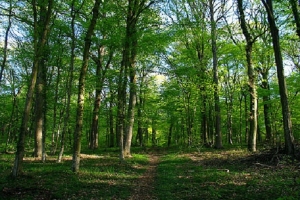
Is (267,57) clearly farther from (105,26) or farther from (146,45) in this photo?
(105,26)

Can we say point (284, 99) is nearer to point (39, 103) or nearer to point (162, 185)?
point (162, 185)

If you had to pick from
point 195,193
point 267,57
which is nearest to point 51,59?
point 195,193

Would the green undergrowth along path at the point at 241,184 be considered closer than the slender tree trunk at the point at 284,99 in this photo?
Yes

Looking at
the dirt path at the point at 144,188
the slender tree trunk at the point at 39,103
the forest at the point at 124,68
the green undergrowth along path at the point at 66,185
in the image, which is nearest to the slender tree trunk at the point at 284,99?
the forest at the point at 124,68

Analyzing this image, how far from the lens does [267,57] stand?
→ 3011 centimetres

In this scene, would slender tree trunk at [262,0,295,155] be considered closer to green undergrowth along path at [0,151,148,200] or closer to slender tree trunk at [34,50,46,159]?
green undergrowth along path at [0,151,148,200]

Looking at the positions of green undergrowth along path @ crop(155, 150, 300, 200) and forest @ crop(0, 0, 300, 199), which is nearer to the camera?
green undergrowth along path @ crop(155, 150, 300, 200)

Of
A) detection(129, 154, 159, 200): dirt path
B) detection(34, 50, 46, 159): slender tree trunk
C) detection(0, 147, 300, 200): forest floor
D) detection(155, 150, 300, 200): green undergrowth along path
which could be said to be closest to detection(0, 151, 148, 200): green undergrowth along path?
detection(0, 147, 300, 200): forest floor

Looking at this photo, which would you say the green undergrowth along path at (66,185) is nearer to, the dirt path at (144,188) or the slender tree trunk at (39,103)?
the dirt path at (144,188)

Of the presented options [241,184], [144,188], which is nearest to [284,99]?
[241,184]

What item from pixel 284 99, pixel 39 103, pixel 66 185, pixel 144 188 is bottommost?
pixel 144 188

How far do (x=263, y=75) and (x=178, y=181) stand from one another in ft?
78.4

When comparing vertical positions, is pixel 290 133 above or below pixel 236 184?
above

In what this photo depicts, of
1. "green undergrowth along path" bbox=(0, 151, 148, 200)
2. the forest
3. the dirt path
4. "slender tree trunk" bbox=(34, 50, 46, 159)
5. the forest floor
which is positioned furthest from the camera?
"slender tree trunk" bbox=(34, 50, 46, 159)
